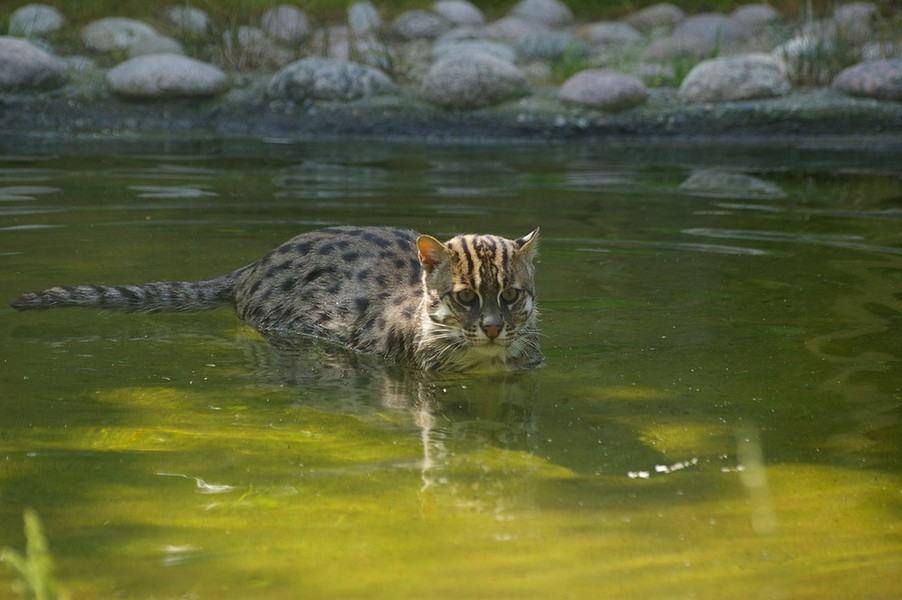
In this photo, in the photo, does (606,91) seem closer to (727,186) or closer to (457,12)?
(727,186)

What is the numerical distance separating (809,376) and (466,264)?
5.86 ft

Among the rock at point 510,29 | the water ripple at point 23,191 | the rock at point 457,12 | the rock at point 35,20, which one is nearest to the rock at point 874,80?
the rock at point 510,29

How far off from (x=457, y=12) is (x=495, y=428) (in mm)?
18637

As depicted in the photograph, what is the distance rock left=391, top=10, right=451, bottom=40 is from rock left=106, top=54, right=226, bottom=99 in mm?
5997

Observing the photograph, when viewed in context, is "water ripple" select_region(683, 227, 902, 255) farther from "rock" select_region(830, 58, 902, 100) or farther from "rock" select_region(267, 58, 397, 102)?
"rock" select_region(267, 58, 397, 102)

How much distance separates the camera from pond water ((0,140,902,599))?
4055 millimetres

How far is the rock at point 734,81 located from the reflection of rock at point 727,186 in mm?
3003

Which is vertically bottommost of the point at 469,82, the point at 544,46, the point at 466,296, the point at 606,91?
the point at 466,296

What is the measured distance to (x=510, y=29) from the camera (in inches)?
870

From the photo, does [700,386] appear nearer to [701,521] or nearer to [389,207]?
[701,521]

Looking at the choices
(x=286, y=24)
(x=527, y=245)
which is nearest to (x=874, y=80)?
(x=286, y=24)

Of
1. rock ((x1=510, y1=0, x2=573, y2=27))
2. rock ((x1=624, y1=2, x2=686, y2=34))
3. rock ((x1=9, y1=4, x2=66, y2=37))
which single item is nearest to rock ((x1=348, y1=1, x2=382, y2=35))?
rock ((x1=510, y1=0, x2=573, y2=27))

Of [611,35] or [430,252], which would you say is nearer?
[430,252]

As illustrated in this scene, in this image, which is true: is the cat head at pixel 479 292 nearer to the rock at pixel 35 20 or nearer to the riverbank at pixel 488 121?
the riverbank at pixel 488 121
